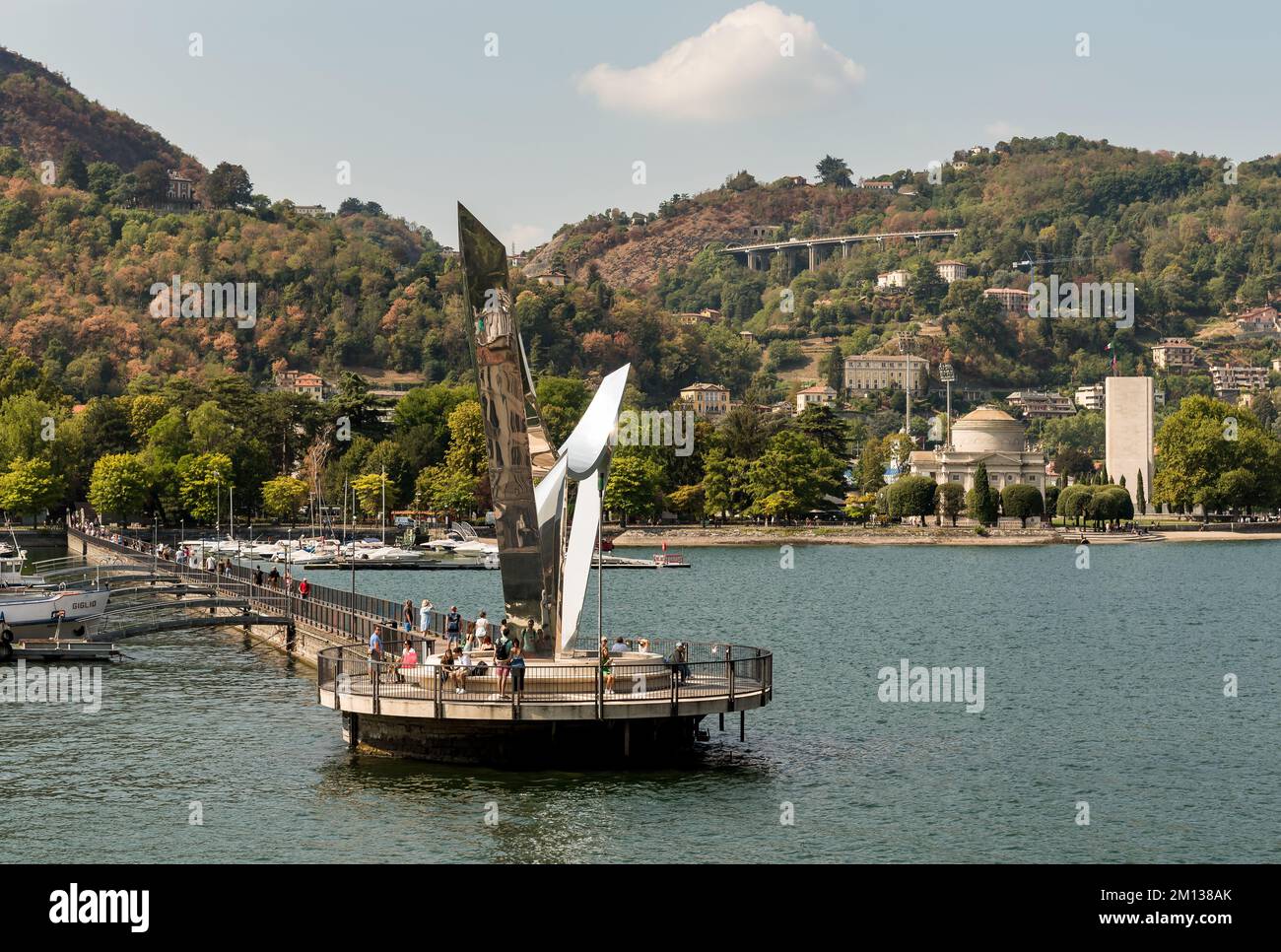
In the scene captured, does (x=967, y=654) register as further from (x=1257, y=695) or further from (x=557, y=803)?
(x=557, y=803)

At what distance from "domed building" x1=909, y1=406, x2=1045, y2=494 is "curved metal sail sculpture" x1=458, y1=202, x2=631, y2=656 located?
492ft

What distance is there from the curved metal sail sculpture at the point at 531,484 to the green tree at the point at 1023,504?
125m

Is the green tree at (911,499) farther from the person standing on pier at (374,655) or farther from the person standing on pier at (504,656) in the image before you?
the person standing on pier at (504,656)

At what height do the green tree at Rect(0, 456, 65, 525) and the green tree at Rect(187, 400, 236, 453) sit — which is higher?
the green tree at Rect(187, 400, 236, 453)

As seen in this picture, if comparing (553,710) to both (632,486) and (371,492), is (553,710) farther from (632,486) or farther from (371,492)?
(371,492)

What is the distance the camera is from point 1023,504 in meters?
157

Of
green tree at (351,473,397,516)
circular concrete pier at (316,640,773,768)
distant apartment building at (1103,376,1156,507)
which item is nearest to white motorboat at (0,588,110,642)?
circular concrete pier at (316,640,773,768)

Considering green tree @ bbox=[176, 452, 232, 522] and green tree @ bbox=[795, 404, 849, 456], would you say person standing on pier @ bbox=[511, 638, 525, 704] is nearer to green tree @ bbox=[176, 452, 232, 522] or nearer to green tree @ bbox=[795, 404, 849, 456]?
green tree @ bbox=[176, 452, 232, 522]

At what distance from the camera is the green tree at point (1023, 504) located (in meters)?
157

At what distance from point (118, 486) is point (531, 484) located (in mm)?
100289

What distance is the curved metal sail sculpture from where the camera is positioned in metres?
35.7

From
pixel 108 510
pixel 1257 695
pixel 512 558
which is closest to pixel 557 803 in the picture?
pixel 512 558
